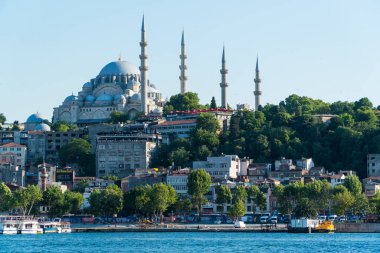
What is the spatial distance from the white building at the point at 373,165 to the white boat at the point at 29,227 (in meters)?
29.8

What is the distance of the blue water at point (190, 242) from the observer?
239 feet

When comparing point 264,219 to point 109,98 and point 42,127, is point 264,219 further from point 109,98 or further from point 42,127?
point 109,98

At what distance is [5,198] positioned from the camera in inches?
3971

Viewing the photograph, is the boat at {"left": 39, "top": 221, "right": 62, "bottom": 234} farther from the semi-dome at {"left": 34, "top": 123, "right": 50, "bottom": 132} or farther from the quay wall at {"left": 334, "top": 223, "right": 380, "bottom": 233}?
the semi-dome at {"left": 34, "top": 123, "right": 50, "bottom": 132}

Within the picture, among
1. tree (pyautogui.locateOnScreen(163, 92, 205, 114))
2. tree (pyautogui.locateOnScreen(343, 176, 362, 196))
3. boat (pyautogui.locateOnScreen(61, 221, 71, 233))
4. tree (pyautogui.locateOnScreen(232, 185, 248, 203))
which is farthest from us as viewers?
tree (pyautogui.locateOnScreen(163, 92, 205, 114))

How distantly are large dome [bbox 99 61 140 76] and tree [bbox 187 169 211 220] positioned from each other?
2010 inches

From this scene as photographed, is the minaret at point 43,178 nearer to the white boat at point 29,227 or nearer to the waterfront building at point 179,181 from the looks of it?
the waterfront building at point 179,181

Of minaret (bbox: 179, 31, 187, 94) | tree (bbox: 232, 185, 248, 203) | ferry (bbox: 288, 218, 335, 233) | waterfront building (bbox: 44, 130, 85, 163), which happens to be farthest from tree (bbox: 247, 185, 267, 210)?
minaret (bbox: 179, 31, 187, 94)

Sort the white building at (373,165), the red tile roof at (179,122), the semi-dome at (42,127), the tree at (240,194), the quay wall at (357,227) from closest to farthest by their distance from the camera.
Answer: the quay wall at (357,227) → the tree at (240,194) → the white building at (373,165) → the red tile roof at (179,122) → the semi-dome at (42,127)

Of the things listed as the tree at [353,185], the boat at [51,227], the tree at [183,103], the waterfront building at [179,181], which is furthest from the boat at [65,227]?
the tree at [183,103]

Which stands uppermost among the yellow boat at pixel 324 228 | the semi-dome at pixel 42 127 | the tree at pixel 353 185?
the semi-dome at pixel 42 127

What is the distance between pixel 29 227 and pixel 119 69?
196ft

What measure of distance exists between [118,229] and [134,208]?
540 centimetres

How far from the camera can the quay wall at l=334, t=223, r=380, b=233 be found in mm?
89188
